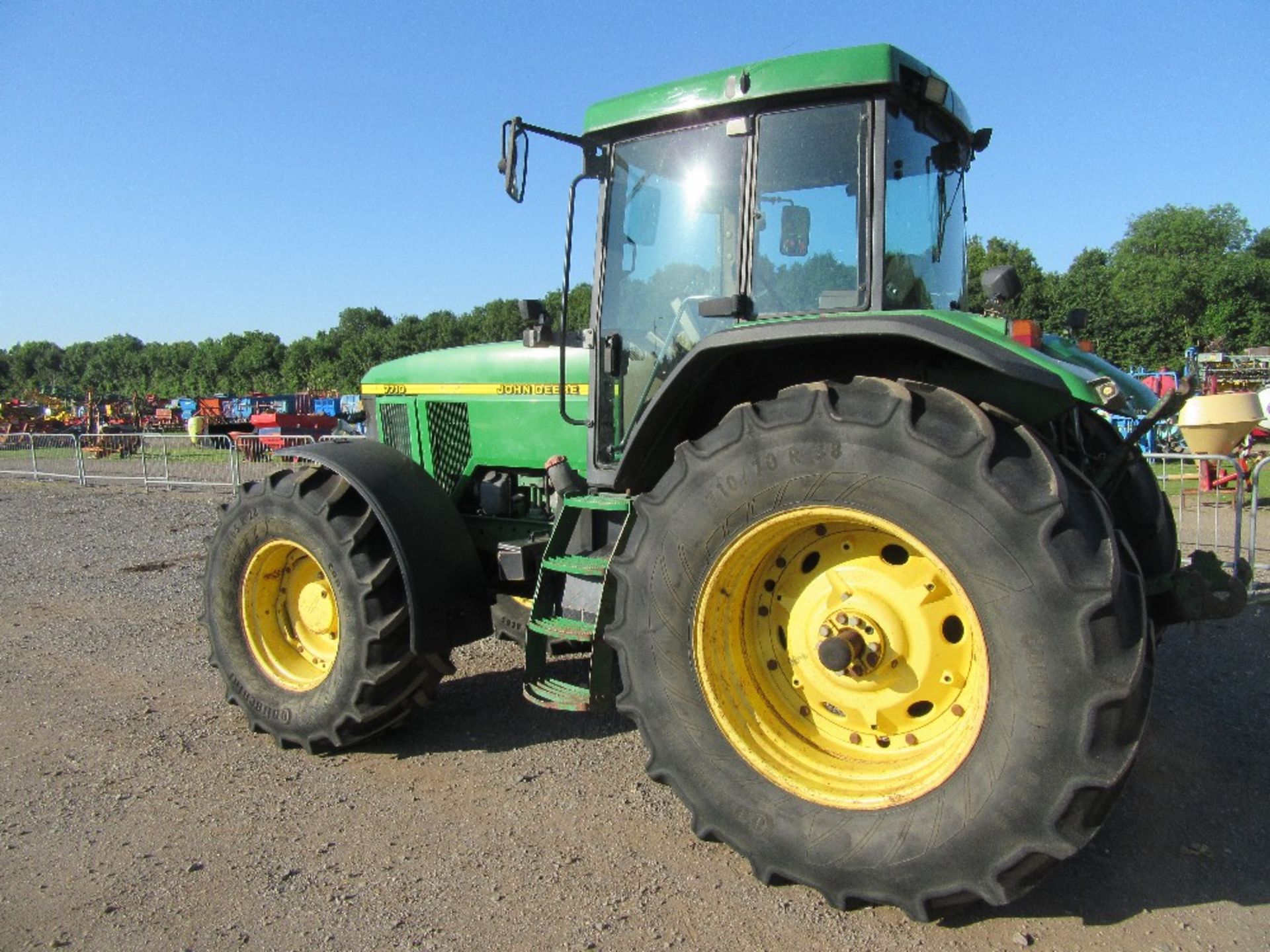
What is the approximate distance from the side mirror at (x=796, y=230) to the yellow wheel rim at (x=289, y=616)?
257cm

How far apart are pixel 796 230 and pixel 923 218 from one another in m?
0.59

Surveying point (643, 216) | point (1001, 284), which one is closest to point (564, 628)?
point (643, 216)

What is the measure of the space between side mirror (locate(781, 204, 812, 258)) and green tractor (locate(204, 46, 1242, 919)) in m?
0.01

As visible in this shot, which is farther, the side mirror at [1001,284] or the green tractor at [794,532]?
the side mirror at [1001,284]

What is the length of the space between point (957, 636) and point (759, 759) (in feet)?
2.44

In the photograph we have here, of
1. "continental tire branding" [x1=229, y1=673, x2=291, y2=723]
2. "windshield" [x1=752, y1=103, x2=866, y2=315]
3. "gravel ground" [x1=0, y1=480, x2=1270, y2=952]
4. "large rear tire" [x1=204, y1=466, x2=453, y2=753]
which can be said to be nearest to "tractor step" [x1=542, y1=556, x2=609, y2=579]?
"large rear tire" [x1=204, y1=466, x2=453, y2=753]

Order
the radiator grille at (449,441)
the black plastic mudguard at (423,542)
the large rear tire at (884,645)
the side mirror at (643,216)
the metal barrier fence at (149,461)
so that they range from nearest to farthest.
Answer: the large rear tire at (884,645)
the side mirror at (643,216)
the black plastic mudguard at (423,542)
the radiator grille at (449,441)
the metal barrier fence at (149,461)

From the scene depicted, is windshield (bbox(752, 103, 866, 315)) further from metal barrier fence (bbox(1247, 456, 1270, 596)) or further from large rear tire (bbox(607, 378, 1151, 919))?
metal barrier fence (bbox(1247, 456, 1270, 596))

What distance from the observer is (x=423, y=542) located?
4.09 m

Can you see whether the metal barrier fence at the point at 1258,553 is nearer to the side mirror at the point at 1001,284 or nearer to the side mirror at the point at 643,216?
the side mirror at the point at 1001,284

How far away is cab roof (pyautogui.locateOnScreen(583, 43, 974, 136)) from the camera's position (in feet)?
10.7

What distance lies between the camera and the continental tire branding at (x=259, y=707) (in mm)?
4246

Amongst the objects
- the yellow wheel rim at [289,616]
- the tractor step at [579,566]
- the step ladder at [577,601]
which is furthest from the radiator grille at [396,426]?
the tractor step at [579,566]

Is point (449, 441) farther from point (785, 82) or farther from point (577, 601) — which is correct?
point (785, 82)
